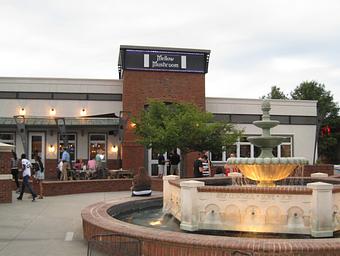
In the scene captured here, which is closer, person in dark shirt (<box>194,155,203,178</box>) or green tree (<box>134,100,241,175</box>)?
person in dark shirt (<box>194,155,203,178</box>)

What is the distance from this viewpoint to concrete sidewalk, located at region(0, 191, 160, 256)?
964 cm

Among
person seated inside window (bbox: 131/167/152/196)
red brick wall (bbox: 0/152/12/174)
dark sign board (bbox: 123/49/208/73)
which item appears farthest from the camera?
dark sign board (bbox: 123/49/208/73)

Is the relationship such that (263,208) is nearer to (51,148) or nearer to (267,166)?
(267,166)

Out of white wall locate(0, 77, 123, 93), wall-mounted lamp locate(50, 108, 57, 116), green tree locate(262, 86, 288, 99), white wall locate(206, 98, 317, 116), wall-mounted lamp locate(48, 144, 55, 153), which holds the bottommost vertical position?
wall-mounted lamp locate(48, 144, 55, 153)

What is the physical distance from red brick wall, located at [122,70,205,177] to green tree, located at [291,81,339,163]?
27894 millimetres

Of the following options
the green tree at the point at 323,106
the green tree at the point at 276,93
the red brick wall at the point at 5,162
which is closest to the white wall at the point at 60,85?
the red brick wall at the point at 5,162

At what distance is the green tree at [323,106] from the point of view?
57.1m

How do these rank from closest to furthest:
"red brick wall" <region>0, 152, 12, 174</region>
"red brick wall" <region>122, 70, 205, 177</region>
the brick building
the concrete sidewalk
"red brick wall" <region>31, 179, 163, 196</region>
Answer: the concrete sidewalk → "red brick wall" <region>0, 152, 12, 174</region> → "red brick wall" <region>31, 179, 163, 196</region> → "red brick wall" <region>122, 70, 205, 177</region> → the brick building

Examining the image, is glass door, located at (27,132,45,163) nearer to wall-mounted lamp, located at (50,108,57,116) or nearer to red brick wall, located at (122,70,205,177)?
wall-mounted lamp, located at (50,108,57,116)

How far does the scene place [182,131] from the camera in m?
24.7

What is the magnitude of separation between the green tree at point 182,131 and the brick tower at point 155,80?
427 centimetres

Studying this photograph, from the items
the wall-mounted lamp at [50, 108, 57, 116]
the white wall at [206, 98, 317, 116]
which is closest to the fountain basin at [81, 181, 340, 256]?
the wall-mounted lamp at [50, 108, 57, 116]

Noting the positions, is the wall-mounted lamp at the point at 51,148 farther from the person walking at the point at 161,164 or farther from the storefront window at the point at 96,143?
the person walking at the point at 161,164

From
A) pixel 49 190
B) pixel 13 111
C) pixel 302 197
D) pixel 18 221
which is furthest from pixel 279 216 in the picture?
pixel 13 111
